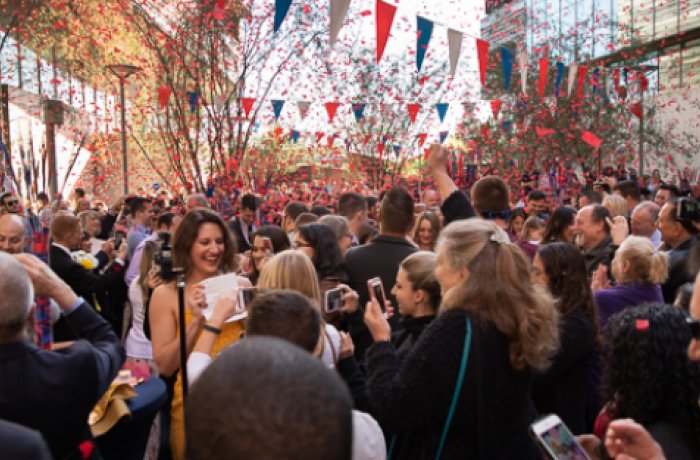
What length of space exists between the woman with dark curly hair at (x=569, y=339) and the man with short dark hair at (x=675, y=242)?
1925 millimetres

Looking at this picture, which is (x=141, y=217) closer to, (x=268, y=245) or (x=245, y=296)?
(x=268, y=245)

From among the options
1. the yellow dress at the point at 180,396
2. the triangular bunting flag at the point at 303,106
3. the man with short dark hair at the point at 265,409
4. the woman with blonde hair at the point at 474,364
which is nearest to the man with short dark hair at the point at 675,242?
the woman with blonde hair at the point at 474,364

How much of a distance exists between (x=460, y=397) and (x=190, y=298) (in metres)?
1.64

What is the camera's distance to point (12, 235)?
5363 millimetres

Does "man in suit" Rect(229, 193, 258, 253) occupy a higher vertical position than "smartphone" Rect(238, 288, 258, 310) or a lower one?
higher

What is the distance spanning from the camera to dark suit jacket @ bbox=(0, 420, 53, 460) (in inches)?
75.7

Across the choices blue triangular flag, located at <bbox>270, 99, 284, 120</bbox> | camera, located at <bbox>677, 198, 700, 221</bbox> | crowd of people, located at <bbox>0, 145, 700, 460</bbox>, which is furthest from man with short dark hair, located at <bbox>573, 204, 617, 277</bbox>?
blue triangular flag, located at <bbox>270, 99, 284, 120</bbox>

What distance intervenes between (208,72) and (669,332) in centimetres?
1120

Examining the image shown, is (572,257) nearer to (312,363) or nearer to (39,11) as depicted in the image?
(312,363)

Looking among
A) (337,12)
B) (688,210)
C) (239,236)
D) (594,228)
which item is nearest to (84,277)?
(239,236)

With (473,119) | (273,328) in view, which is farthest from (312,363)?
(473,119)

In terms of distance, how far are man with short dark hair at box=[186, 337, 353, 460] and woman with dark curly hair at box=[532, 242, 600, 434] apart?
2703mm

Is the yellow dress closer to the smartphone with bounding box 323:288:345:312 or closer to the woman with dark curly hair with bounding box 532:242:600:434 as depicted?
the smartphone with bounding box 323:288:345:312

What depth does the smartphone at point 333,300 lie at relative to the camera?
388cm
